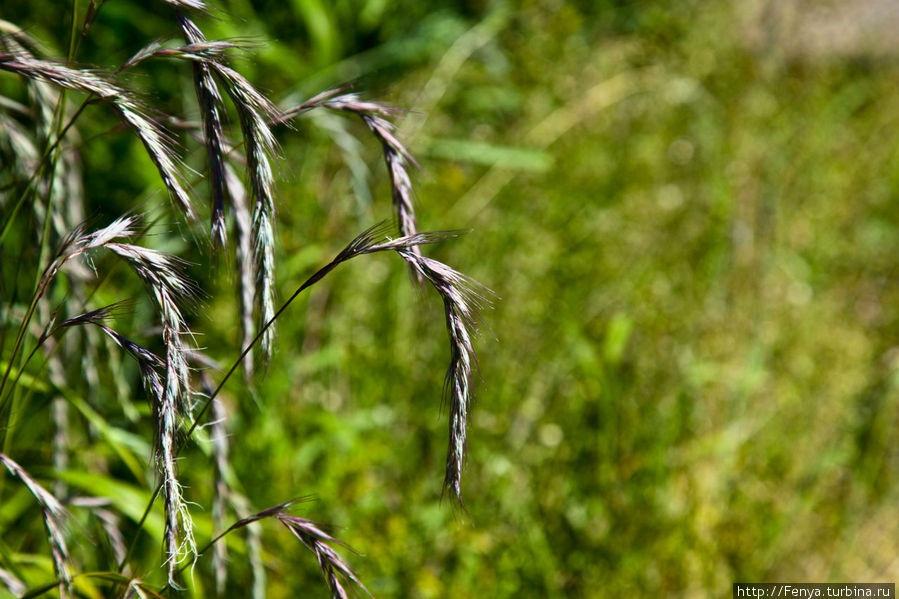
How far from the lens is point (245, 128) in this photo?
2.92ft

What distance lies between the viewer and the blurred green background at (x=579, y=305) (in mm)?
1969

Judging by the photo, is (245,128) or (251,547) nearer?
(245,128)

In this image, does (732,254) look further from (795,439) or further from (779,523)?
(779,523)

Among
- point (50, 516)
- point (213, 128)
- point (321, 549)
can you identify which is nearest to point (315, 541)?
point (321, 549)

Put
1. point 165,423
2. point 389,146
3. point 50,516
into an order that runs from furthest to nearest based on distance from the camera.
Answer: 1. point 389,146
2. point 50,516
3. point 165,423

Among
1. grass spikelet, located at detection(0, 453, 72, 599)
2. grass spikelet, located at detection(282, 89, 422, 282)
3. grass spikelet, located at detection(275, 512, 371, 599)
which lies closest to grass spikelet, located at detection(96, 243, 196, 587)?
grass spikelet, located at detection(275, 512, 371, 599)

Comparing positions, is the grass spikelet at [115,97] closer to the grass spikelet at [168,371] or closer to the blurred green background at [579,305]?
the grass spikelet at [168,371]

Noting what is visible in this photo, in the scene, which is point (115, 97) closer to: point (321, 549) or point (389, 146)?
point (389, 146)

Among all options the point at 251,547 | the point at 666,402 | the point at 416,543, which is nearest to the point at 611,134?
the point at 666,402

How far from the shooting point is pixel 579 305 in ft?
8.70

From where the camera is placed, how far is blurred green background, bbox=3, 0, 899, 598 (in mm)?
1969

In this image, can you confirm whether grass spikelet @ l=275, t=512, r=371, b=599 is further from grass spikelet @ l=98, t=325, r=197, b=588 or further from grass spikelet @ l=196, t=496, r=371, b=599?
grass spikelet @ l=98, t=325, r=197, b=588

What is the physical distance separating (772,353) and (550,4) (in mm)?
1910

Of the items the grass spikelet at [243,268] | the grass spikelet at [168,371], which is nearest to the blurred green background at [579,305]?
the grass spikelet at [243,268]
